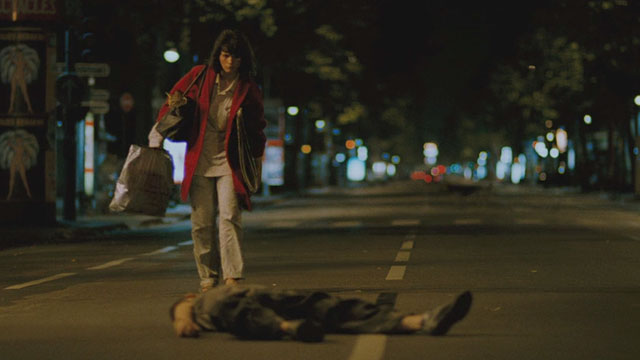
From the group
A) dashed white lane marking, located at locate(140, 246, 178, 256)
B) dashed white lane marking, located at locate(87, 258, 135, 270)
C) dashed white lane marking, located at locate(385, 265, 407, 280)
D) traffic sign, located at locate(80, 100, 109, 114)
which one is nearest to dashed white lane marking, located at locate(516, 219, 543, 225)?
traffic sign, located at locate(80, 100, 109, 114)

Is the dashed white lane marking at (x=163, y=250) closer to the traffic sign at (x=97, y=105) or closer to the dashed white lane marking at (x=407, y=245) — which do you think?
the dashed white lane marking at (x=407, y=245)

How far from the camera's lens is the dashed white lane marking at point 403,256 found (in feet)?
54.6

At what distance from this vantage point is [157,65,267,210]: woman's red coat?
35.6 ft

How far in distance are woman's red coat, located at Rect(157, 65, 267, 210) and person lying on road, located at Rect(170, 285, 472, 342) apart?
2.34 m

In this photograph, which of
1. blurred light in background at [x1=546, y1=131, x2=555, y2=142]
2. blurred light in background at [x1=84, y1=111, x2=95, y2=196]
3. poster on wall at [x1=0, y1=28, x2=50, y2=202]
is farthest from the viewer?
blurred light in background at [x1=546, y1=131, x2=555, y2=142]

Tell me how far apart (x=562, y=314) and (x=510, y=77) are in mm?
84055

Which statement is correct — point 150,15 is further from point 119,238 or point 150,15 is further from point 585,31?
point 585,31

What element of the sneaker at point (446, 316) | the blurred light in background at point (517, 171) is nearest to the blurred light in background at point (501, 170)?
the blurred light in background at point (517, 171)

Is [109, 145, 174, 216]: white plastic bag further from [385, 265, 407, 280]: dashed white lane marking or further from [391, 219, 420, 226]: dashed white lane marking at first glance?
[391, 219, 420, 226]: dashed white lane marking

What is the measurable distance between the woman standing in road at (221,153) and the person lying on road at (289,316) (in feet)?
7.42

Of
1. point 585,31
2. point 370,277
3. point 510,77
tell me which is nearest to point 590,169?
point 510,77

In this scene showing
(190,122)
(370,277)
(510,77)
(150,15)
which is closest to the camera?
(190,122)

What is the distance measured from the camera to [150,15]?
35.0m

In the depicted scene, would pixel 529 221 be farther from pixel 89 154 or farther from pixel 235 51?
pixel 235 51
